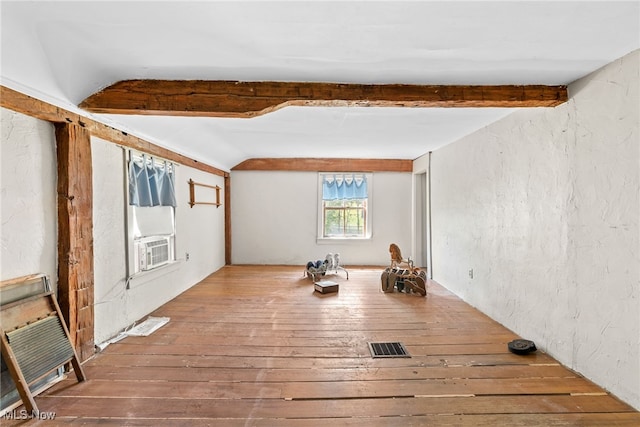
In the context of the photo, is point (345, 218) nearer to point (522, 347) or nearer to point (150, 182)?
point (150, 182)

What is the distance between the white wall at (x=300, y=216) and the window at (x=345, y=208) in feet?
0.49

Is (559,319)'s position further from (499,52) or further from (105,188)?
(105,188)

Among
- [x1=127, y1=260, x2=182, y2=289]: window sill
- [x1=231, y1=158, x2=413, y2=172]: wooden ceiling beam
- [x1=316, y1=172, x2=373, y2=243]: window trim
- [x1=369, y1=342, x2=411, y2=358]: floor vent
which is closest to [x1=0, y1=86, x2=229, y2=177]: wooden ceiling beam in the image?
[x1=127, y1=260, x2=182, y2=289]: window sill

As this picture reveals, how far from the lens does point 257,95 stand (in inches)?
A: 89.7

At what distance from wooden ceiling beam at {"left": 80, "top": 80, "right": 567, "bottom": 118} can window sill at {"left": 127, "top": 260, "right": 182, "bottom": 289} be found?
1.72 m

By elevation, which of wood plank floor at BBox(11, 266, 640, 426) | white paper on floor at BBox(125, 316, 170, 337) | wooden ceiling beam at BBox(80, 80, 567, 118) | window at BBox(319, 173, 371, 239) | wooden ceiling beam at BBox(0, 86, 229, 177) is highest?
wooden ceiling beam at BBox(80, 80, 567, 118)

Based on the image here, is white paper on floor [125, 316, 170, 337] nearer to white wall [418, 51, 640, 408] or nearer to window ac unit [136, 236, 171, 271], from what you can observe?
window ac unit [136, 236, 171, 271]

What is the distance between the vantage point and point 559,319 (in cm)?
238

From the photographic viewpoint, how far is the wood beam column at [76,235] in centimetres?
222

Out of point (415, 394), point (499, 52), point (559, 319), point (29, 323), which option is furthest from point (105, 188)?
point (559, 319)

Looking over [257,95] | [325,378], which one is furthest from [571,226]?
[257,95]

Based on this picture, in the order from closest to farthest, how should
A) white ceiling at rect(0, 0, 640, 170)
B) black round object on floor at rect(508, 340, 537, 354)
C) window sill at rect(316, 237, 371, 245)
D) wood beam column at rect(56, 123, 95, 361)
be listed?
white ceiling at rect(0, 0, 640, 170)
wood beam column at rect(56, 123, 95, 361)
black round object on floor at rect(508, 340, 537, 354)
window sill at rect(316, 237, 371, 245)

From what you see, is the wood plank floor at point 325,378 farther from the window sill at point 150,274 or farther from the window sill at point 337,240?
the window sill at point 337,240

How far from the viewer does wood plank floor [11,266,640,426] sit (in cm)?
181
